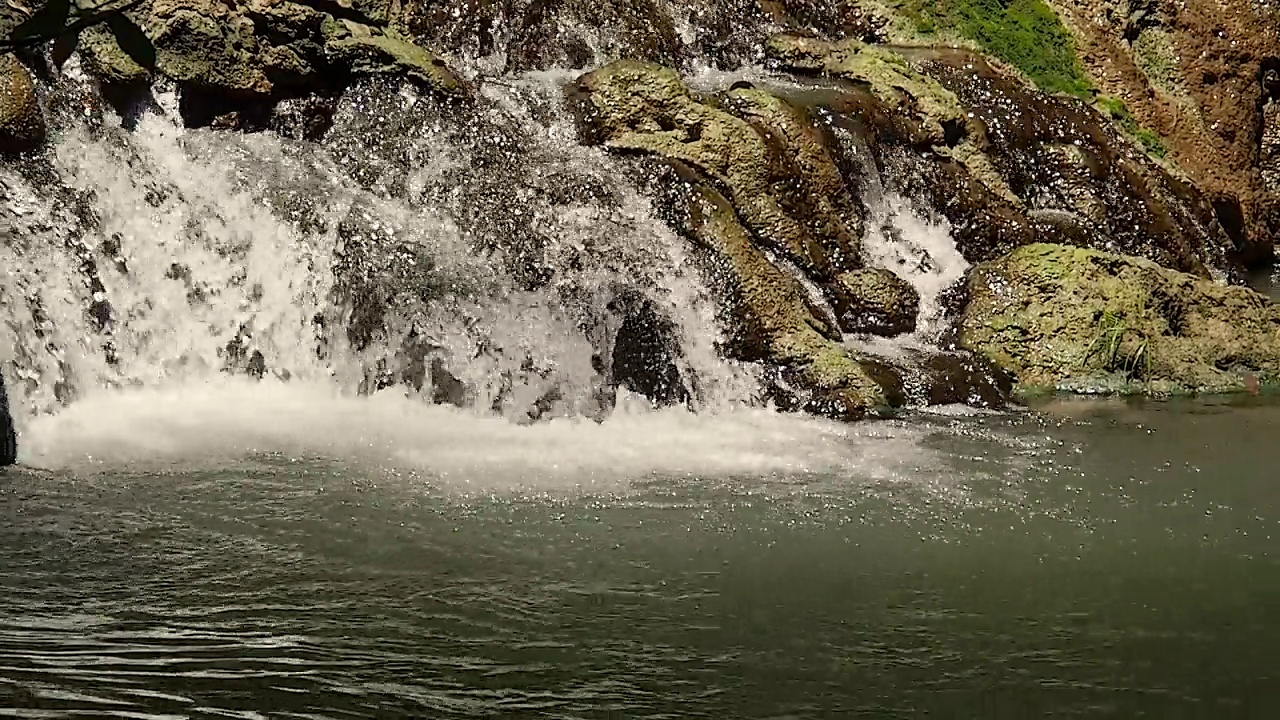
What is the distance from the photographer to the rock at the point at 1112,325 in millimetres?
9867

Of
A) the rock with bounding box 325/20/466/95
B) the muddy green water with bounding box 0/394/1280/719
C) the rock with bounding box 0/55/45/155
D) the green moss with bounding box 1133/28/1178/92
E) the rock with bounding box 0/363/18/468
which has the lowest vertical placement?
the muddy green water with bounding box 0/394/1280/719

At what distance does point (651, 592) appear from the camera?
17.5ft

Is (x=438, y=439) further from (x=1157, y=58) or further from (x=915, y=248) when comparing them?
(x=1157, y=58)

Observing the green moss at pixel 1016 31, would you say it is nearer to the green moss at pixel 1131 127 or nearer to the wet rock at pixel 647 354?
the green moss at pixel 1131 127

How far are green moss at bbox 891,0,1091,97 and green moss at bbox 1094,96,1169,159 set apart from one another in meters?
0.27

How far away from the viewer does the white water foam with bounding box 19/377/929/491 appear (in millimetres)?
7062

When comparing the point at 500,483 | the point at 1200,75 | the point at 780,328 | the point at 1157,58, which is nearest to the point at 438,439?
the point at 500,483

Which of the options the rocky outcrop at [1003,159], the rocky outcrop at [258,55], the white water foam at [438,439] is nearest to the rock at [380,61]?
the rocky outcrop at [258,55]

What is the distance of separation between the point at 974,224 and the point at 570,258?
4004 mm

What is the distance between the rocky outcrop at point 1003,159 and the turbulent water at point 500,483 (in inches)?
19.1

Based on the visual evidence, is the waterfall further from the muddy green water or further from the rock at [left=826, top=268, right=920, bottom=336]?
the muddy green water

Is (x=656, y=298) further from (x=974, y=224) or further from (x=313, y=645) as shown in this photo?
(x=313, y=645)

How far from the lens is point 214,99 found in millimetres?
10336

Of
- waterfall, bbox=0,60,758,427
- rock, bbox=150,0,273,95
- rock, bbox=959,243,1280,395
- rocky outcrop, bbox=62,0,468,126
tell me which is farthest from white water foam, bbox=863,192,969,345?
rock, bbox=150,0,273,95
